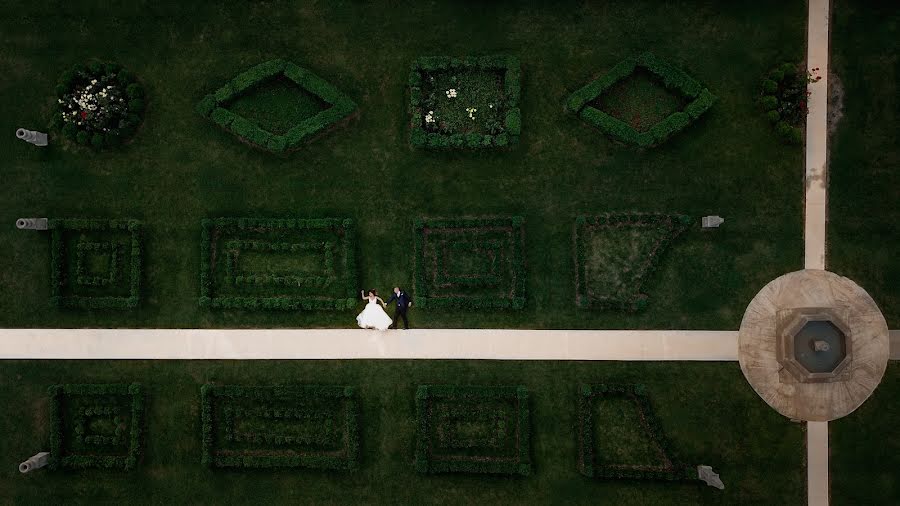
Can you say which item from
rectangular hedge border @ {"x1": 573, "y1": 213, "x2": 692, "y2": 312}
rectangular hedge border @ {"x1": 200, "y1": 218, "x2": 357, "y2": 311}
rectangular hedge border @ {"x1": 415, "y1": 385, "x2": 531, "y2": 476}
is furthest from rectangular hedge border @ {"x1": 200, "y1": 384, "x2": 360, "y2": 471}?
rectangular hedge border @ {"x1": 573, "y1": 213, "x2": 692, "y2": 312}

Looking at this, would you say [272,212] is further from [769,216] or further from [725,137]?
[769,216]

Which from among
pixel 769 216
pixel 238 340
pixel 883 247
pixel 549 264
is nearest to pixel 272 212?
pixel 238 340

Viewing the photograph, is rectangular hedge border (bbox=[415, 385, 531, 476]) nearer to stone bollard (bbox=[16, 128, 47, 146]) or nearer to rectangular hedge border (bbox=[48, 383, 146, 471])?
rectangular hedge border (bbox=[48, 383, 146, 471])

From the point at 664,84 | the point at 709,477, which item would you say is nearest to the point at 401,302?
the point at 709,477

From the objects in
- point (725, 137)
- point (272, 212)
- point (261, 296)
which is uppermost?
point (725, 137)

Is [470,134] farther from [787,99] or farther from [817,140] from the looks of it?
[817,140]

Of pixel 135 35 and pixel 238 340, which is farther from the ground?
pixel 135 35

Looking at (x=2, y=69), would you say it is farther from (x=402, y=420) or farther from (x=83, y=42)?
(x=402, y=420)
